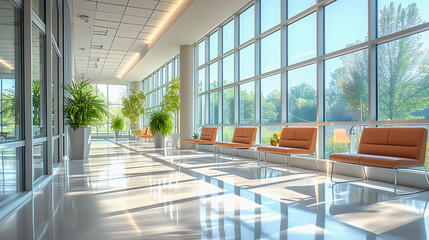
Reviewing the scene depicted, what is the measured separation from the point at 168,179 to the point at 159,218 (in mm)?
2090

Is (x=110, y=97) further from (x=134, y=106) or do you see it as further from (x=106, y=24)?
(x=106, y=24)

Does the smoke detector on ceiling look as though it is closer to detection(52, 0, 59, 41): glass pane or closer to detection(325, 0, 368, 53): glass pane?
detection(52, 0, 59, 41): glass pane

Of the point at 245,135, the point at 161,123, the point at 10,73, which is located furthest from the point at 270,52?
the point at 10,73

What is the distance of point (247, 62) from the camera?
8.73m

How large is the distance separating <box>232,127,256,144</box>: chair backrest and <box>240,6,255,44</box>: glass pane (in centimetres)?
260

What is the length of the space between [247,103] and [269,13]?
7.88 ft

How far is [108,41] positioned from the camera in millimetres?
12227

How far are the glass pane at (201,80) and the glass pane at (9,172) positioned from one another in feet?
26.6

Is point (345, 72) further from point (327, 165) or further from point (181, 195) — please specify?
point (181, 195)

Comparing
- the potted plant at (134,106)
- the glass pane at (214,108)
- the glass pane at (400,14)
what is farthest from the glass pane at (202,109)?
the potted plant at (134,106)

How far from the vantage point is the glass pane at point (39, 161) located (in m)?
4.53

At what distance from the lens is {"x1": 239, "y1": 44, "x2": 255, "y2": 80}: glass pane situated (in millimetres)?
8492

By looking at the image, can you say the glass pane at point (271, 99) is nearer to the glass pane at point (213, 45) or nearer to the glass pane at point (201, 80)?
the glass pane at point (213, 45)

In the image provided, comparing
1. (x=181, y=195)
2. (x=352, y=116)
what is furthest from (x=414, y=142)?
(x=181, y=195)
